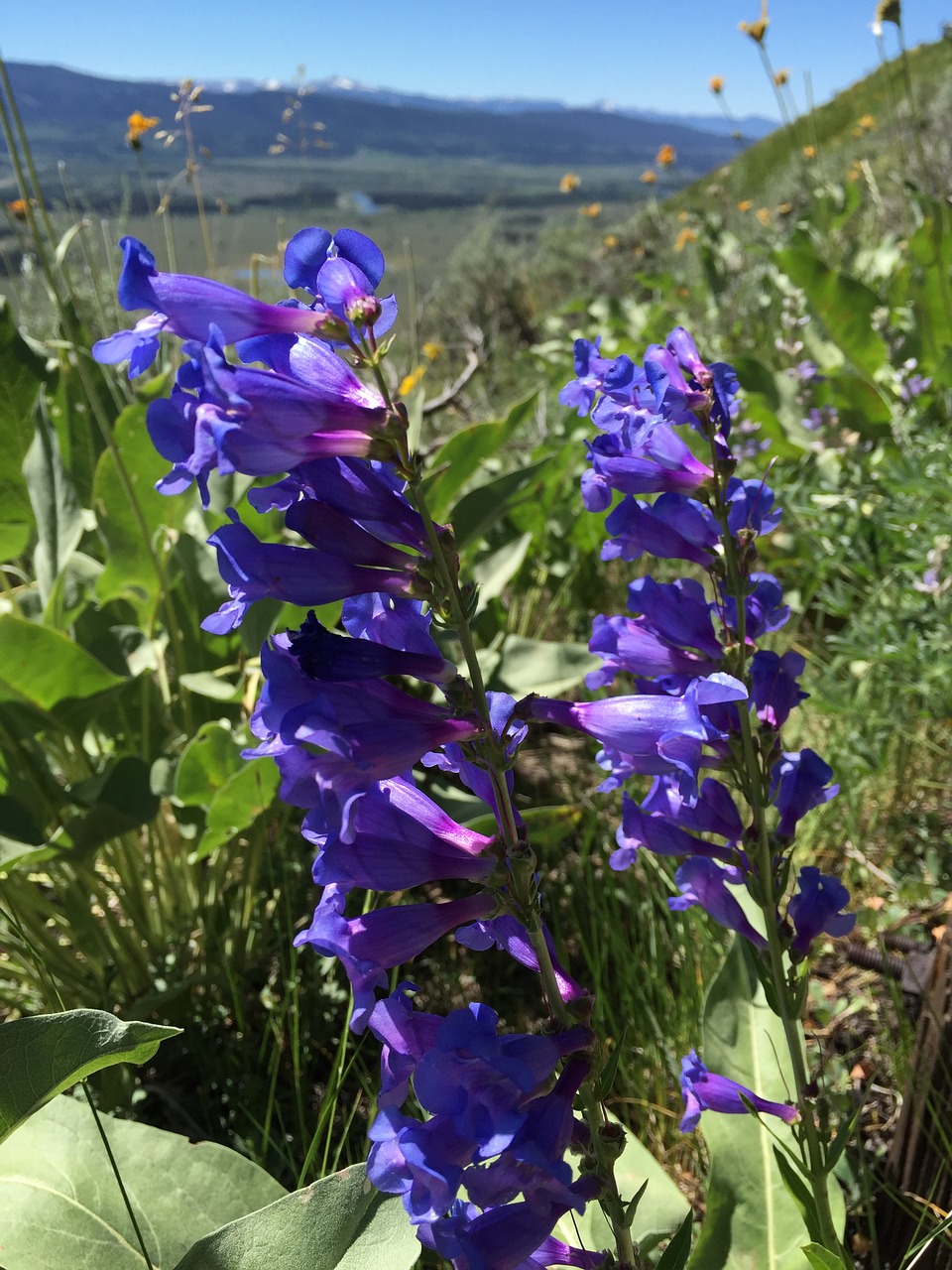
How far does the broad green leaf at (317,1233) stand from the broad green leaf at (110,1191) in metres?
0.19

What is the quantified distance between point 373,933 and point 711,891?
55 centimetres

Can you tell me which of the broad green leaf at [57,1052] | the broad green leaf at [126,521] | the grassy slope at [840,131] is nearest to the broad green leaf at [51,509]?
the broad green leaf at [126,521]

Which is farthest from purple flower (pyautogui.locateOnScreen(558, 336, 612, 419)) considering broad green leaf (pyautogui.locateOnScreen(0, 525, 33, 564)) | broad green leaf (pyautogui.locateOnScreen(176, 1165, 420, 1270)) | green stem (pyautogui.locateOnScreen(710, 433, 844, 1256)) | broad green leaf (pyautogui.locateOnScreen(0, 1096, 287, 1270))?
broad green leaf (pyautogui.locateOnScreen(0, 525, 33, 564))

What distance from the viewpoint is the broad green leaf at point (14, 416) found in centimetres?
259

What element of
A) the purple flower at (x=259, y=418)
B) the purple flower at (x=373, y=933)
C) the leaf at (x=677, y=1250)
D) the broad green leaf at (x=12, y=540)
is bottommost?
the leaf at (x=677, y=1250)

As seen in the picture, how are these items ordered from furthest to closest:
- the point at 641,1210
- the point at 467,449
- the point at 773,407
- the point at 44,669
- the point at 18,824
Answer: the point at 773,407 → the point at 467,449 → the point at 44,669 → the point at 18,824 → the point at 641,1210

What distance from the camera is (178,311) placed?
0.81m

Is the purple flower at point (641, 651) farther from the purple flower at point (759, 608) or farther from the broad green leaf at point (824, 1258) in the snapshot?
the broad green leaf at point (824, 1258)

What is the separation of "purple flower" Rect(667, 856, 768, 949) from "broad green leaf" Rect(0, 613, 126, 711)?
3.95ft

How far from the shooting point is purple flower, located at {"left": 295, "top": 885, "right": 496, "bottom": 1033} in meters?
0.82

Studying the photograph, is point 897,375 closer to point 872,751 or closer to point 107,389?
point 872,751

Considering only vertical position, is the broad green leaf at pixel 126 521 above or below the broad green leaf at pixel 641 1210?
above

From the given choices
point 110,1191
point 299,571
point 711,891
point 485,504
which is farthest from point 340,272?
point 485,504

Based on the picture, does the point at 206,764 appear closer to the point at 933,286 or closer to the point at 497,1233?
the point at 497,1233
